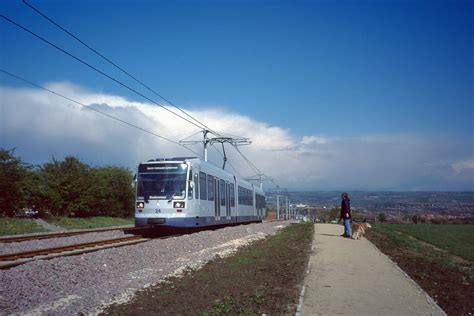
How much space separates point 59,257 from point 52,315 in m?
6.31

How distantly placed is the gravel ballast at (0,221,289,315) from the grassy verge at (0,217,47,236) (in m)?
12.9

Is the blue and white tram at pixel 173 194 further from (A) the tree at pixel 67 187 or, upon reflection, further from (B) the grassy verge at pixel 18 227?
(A) the tree at pixel 67 187

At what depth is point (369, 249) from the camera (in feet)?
53.9

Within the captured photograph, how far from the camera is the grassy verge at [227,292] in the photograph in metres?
6.88

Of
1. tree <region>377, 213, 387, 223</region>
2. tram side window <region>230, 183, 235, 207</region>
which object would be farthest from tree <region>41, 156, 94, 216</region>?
tree <region>377, 213, 387, 223</region>

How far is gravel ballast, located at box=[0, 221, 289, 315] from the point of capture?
715 cm

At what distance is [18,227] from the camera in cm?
2589

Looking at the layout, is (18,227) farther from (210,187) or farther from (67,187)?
(210,187)

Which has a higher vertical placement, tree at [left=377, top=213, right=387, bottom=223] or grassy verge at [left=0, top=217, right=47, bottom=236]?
grassy verge at [left=0, top=217, right=47, bottom=236]

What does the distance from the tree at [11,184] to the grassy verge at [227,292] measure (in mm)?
22400

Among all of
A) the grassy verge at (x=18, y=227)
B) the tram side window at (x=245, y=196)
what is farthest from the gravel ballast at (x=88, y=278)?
the tram side window at (x=245, y=196)

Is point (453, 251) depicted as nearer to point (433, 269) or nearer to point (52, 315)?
point (433, 269)

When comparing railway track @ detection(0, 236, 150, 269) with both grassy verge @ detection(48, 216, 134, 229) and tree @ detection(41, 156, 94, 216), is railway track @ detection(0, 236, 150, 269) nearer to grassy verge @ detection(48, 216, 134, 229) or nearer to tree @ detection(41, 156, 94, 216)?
grassy verge @ detection(48, 216, 134, 229)

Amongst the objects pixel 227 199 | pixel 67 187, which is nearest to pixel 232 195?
pixel 227 199
